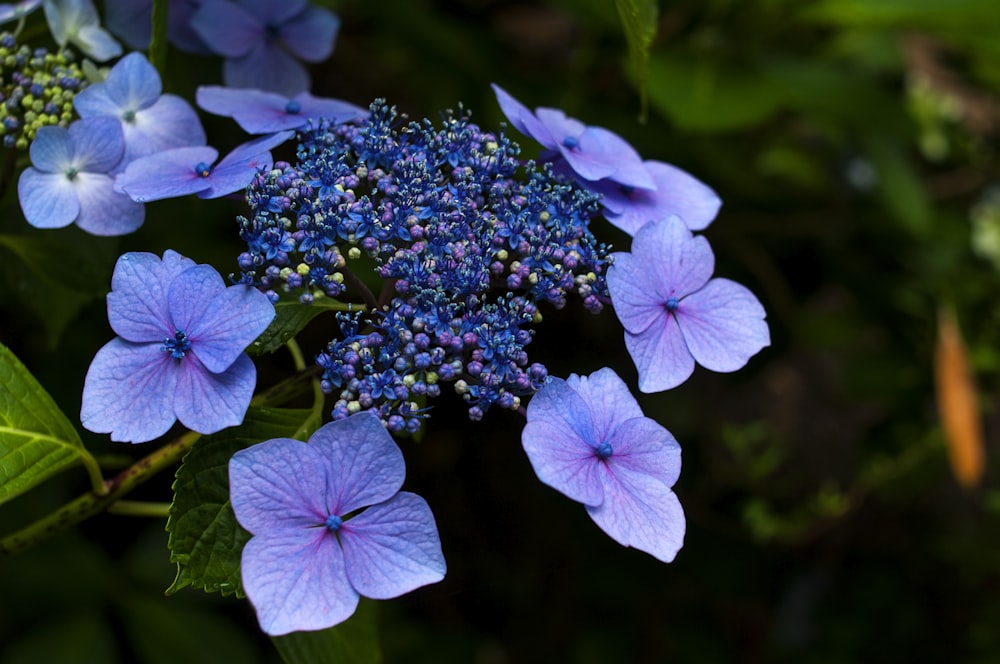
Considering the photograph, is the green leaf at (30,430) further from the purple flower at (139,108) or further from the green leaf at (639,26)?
the green leaf at (639,26)

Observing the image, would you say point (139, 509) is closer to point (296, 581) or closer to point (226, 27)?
point (296, 581)

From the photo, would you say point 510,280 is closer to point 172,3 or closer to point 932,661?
point 172,3

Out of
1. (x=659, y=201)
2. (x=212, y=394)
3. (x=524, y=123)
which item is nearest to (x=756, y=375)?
(x=659, y=201)

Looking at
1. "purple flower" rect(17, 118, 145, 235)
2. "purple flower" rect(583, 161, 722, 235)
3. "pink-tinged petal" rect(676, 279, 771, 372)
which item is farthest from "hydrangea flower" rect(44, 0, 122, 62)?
"pink-tinged petal" rect(676, 279, 771, 372)

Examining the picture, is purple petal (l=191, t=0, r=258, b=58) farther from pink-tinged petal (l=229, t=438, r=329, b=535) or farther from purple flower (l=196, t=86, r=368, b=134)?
pink-tinged petal (l=229, t=438, r=329, b=535)

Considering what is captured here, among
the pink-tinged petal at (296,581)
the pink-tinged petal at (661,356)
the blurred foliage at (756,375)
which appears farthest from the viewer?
the blurred foliage at (756,375)

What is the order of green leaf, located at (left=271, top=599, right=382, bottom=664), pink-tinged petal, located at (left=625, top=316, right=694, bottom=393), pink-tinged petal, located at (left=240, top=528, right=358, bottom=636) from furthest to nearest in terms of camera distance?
1. green leaf, located at (left=271, top=599, right=382, bottom=664)
2. pink-tinged petal, located at (left=625, top=316, right=694, bottom=393)
3. pink-tinged petal, located at (left=240, top=528, right=358, bottom=636)

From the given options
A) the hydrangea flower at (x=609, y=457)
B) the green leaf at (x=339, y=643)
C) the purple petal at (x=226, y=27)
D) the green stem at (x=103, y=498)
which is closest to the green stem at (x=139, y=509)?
the green stem at (x=103, y=498)
